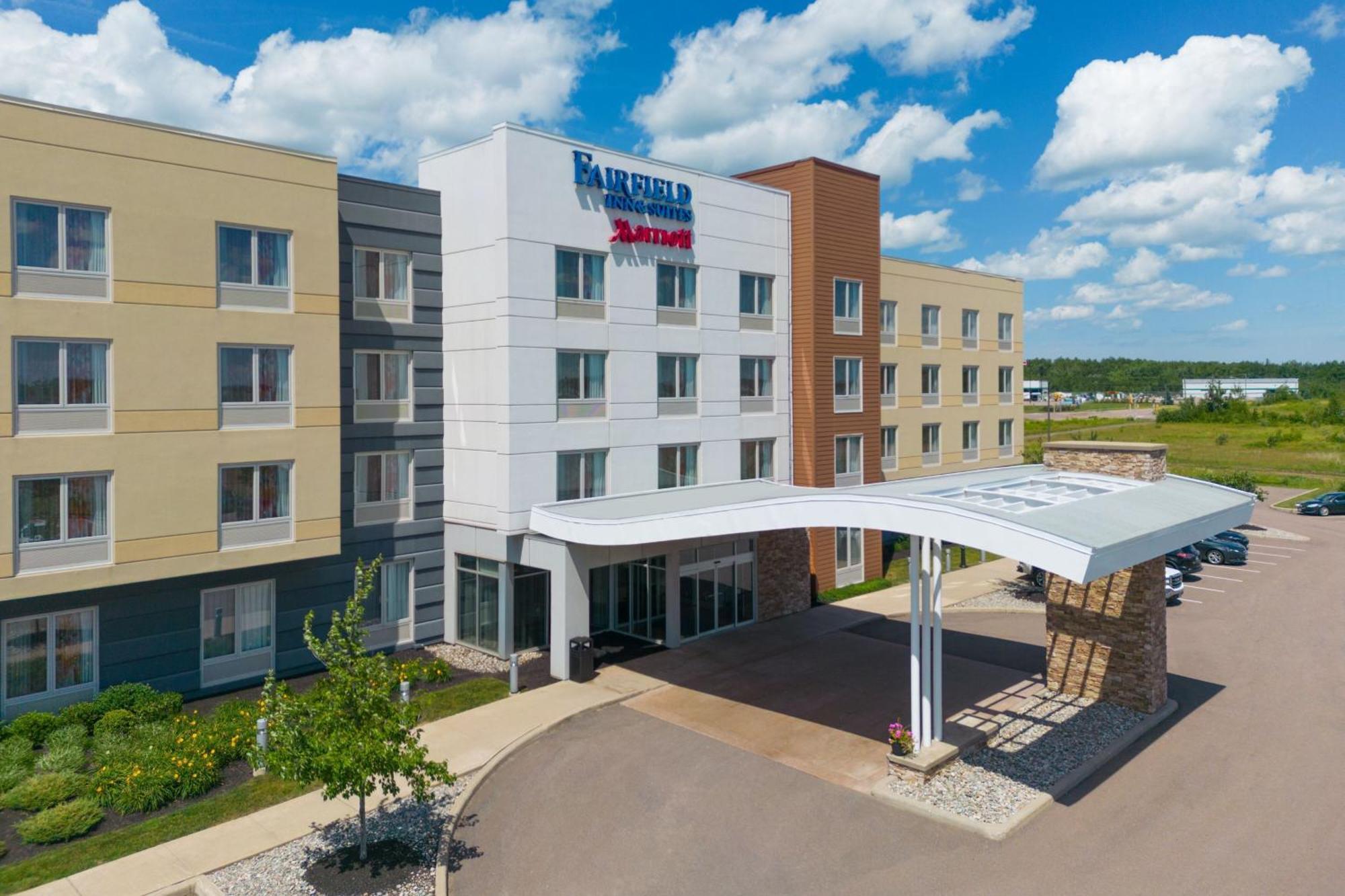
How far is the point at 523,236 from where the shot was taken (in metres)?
22.4

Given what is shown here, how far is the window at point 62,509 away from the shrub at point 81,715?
3366mm

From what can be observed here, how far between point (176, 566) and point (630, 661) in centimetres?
1096

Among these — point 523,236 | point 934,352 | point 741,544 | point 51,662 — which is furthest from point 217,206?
point 934,352

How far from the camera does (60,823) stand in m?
14.1

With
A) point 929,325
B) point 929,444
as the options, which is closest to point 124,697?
point 929,444

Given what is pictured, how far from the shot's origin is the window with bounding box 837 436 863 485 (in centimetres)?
3155

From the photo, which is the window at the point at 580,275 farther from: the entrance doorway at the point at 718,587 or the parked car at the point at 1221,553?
the parked car at the point at 1221,553

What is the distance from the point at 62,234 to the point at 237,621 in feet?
30.5

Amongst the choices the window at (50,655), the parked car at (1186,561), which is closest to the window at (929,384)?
the parked car at (1186,561)

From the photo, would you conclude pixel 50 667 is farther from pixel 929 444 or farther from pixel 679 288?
pixel 929 444

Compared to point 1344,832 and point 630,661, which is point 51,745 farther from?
point 1344,832

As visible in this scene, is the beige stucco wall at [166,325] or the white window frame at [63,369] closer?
the beige stucco wall at [166,325]

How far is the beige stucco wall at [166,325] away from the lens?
17.3 meters

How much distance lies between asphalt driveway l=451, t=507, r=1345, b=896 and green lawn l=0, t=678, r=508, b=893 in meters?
2.99
